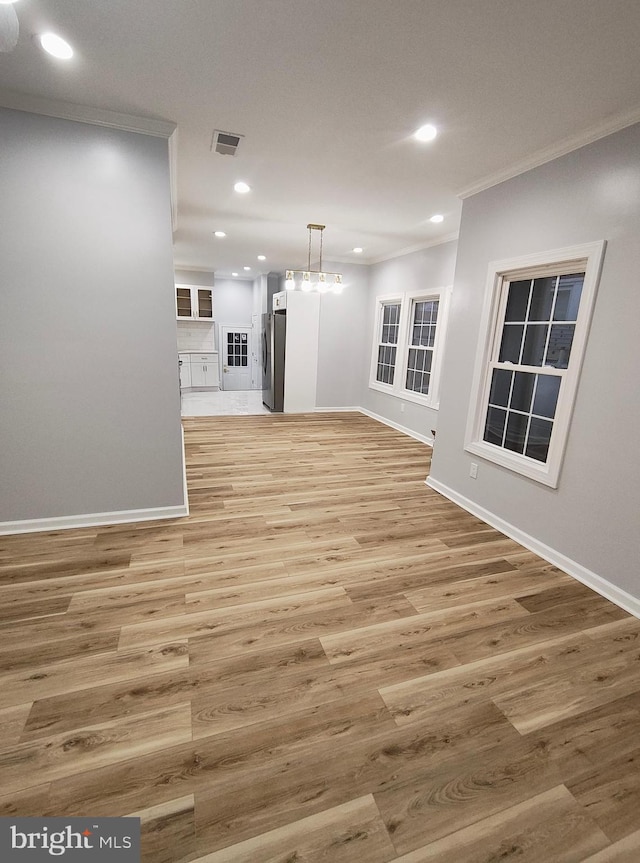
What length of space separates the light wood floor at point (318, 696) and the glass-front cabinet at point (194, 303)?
7.11 metres

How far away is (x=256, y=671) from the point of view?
182cm

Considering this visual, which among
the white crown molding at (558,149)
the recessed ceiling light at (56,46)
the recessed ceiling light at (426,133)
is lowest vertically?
the white crown molding at (558,149)

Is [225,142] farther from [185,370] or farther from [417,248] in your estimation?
[185,370]

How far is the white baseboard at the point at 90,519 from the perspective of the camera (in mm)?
2869

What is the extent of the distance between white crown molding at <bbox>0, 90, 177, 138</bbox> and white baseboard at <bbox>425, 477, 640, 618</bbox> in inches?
148

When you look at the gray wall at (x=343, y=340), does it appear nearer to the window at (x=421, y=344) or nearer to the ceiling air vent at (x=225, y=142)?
the window at (x=421, y=344)

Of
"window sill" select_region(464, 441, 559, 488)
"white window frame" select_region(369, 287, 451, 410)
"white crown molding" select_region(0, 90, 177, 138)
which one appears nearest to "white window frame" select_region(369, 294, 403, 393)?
"white window frame" select_region(369, 287, 451, 410)

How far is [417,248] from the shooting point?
19.2 ft

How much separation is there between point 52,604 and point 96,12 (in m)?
2.87

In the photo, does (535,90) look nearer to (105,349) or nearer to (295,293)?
(105,349)

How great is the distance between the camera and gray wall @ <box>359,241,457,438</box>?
214 inches

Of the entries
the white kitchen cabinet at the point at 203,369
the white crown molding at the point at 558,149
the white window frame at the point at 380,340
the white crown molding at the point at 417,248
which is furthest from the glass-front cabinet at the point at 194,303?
the white crown molding at the point at 558,149

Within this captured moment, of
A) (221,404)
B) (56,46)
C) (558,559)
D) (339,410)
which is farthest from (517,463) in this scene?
(221,404)

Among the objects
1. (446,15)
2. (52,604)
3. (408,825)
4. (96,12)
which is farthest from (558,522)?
(96,12)
